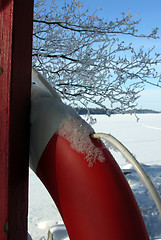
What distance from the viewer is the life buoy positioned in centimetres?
62

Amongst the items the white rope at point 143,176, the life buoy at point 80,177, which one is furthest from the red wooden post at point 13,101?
the white rope at point 143,176

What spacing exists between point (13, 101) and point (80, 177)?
0.88 feet

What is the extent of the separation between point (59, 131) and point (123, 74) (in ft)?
10.6

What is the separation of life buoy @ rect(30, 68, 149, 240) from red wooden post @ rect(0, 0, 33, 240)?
0.17 ft

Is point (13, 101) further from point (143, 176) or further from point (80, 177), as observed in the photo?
point (143, 176)

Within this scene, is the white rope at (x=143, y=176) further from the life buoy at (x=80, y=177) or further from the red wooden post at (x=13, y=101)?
the red wooden post at (x=13, y=101)

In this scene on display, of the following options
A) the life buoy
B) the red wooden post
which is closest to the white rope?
the life buoy

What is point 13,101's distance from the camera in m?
0.64

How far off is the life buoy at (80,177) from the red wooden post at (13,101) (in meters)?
0.05

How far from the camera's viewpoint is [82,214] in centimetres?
64

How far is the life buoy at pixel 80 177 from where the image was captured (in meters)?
0.62

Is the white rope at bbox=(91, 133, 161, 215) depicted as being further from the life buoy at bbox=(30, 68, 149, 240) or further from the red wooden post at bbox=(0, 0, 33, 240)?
the red wooden post at bbox=(0, 0, 33, 240)

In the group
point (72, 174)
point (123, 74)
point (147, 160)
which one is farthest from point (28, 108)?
point (147, 160)

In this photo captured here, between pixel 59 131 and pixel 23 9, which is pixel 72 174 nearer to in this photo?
pixel 59 131
